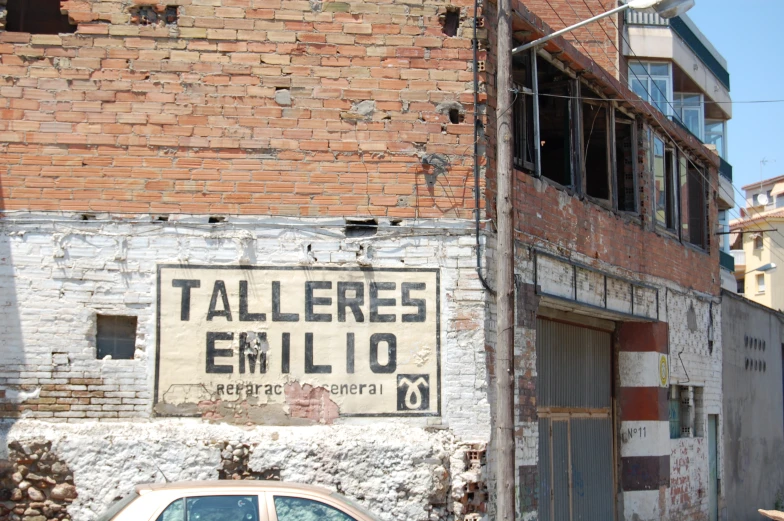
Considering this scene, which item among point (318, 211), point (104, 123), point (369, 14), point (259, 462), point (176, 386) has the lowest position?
point (259, 462)

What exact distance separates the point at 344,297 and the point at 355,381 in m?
0.87

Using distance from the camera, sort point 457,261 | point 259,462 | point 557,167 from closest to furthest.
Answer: point 259,462 < point 457,261 < point 557,167

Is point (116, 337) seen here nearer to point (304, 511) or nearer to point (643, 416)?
point (304, 511)

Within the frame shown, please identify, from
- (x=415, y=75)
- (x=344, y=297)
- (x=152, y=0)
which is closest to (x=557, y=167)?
(x=415, y=75)

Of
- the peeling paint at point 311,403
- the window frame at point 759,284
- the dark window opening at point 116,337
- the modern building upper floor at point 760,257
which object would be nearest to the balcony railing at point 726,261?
the modern building upper floor at point 760,257

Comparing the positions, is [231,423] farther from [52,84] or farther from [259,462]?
[52,84]

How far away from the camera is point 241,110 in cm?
998

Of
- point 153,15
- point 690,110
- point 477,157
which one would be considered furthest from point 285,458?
point 690,110

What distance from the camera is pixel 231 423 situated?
9594 mm

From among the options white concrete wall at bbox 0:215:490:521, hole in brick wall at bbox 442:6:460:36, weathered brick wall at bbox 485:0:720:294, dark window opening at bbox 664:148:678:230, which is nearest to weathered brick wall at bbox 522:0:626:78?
dark window opening at bbox 664:148:678:230

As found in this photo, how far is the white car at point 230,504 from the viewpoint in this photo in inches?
245

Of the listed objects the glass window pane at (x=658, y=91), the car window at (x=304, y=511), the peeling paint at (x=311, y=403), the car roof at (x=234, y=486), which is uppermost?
the glass window pane at (x=658, y=91)

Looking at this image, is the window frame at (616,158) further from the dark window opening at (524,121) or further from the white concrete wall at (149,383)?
the white concrete wall at (149,383)

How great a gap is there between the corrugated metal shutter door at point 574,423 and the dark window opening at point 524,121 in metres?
2.19
